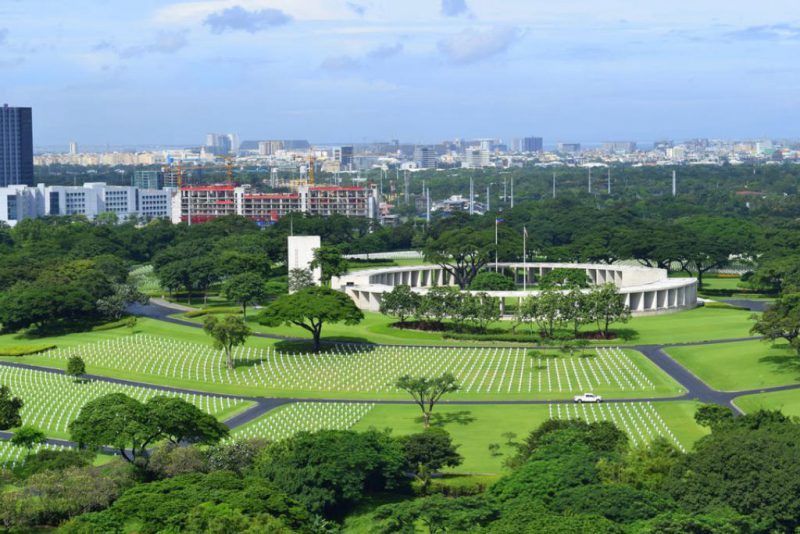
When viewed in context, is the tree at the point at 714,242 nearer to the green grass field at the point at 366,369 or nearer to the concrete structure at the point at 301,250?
the concrete structure at the point at 301,250

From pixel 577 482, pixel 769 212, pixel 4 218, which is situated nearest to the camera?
pixel 577 482

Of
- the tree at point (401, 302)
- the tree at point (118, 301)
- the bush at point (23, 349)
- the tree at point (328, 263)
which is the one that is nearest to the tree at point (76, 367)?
the bush at point (23, 349)

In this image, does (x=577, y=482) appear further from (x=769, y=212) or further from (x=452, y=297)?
(x=769, y=212)

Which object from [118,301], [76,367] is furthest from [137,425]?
[118,301]

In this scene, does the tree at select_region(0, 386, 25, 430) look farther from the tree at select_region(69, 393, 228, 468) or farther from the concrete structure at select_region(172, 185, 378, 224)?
the concrete structure at select_region(172, 185, 378, 224)

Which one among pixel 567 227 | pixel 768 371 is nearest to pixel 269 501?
pixel 768 371

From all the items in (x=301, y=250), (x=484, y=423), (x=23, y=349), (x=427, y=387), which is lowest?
(x=484, y=423)

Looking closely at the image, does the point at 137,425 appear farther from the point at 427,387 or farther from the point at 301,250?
the point at 301,250
